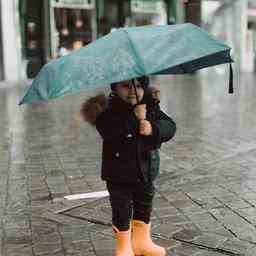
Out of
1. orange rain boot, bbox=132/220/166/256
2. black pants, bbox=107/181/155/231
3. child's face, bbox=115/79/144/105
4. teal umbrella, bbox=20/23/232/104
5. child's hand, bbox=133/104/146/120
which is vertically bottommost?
orange rain boot, bbox=132/220/166/256

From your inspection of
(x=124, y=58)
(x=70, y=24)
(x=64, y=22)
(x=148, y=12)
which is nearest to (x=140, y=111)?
(x=124, y=58)

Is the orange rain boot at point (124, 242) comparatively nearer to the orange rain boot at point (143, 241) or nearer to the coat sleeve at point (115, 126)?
the orange rain boot at point (143, 241)

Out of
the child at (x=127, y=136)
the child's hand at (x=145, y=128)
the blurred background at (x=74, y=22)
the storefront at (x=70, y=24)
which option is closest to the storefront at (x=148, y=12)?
the blurred background at (x=74, y=22)

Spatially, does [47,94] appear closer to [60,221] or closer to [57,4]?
[60,221]

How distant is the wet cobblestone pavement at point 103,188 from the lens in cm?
443

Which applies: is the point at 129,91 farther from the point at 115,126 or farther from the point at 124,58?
the point at 124,58

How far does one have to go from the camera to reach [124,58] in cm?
333

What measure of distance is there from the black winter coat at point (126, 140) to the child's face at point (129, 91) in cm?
4

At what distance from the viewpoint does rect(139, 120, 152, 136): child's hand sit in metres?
3.58

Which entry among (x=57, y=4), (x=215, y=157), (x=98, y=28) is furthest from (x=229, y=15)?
(x=215, y=157)

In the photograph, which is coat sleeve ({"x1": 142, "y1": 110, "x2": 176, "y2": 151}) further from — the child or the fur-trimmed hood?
the fur-trimmed hood

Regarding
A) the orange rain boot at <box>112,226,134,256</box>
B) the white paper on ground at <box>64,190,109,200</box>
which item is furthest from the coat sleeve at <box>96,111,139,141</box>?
the white paper on ground at <box>64,190,109,200</box>

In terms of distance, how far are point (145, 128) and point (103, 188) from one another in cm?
255

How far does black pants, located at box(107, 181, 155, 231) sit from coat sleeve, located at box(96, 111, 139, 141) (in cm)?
34
